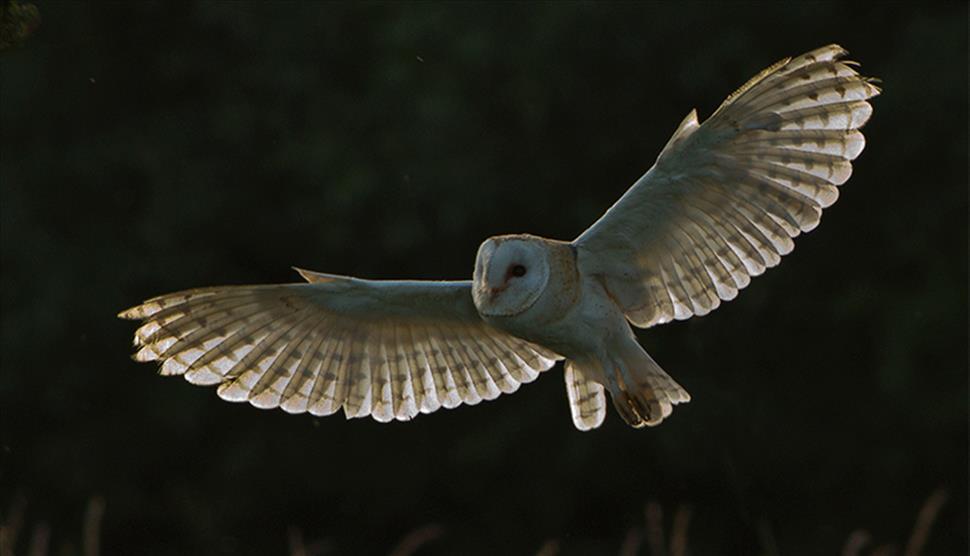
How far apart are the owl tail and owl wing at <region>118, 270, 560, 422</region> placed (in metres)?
0.36

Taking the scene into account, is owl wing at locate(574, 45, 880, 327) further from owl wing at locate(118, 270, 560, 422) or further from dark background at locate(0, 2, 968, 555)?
dark background at locate(0, 2, 968, 555)

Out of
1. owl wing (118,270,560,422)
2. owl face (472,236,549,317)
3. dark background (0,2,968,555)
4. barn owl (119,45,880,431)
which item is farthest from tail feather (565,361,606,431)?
dark background (0,2,968,555)

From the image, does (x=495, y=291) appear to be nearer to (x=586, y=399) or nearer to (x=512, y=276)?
(x=512, y=276)

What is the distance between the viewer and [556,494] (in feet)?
38.3

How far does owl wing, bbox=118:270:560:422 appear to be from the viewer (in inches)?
173

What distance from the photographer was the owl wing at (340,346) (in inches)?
173

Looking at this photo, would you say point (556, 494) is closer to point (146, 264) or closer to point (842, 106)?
point (146, 264)

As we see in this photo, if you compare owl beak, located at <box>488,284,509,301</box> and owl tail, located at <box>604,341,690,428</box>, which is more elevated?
owl beak, located at <box>488,284,509,301</box>

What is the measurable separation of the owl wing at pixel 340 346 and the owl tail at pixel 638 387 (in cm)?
36

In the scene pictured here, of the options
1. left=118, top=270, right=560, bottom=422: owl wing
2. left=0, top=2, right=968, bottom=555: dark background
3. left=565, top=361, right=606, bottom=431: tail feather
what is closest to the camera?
left=118, top=270, right=560, bottom=422: owl wing

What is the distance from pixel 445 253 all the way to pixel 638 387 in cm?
731

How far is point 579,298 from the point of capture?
4273 millimetres

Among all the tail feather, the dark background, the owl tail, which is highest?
the dark background

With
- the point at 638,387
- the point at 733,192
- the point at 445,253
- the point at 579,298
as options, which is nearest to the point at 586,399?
the point at 638,387
